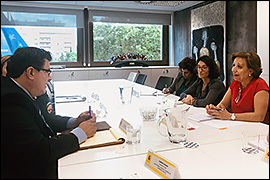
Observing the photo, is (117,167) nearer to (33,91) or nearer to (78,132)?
(78,132)

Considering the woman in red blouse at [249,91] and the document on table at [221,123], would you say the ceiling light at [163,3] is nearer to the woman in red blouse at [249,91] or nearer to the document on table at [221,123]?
the woman in red blouse at [249,91]

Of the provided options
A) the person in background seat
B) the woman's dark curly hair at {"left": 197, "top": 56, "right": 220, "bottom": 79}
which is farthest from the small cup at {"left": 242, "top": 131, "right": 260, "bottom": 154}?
the person in background seat

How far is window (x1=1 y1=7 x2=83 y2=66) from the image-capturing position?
568 cm

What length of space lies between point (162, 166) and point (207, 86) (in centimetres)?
222

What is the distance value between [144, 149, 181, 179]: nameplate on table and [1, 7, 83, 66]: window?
539 centimetres

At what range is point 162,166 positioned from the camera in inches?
43.4

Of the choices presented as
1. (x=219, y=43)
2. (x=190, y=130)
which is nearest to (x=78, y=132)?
(x=190, y=130)

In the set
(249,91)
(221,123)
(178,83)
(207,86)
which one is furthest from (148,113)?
(178,83)

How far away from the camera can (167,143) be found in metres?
1.48

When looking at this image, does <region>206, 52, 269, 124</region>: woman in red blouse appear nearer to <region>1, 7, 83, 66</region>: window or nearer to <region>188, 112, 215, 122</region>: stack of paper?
<region>188, 112, 215, 122</region>: stack of paper

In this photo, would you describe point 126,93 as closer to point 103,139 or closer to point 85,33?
point 103,139

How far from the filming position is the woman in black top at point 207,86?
2992 mm

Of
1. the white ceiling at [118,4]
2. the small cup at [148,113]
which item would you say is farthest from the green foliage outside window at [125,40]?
the small cup at [148,113]

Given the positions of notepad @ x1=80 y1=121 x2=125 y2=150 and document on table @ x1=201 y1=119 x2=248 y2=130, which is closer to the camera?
notepad @ x1=80 y1=121 x2=125 y2=150
